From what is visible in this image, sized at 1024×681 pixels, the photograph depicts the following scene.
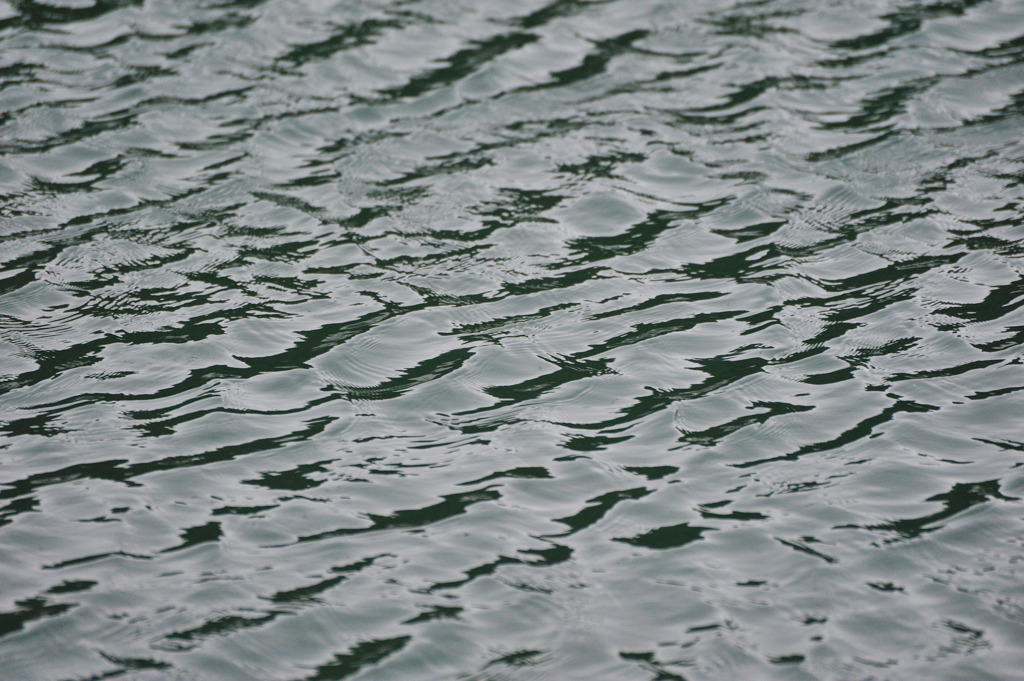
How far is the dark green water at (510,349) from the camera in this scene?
250 centimetres

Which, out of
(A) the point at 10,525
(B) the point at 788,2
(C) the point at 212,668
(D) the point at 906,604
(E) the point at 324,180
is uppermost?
(B) the point at 788,2

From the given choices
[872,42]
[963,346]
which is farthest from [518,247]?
[872,42]

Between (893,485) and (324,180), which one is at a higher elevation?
(324,180)

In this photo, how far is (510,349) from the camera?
362 centimetres

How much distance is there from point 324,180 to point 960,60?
410 cm

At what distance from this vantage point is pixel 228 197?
4621 millimetres

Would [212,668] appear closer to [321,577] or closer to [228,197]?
[321,577]

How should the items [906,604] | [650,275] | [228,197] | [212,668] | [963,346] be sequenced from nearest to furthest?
[212,668], [906,604], [963,346], [650,275], [228,197]

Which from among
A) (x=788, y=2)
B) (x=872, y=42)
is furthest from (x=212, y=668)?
(x=788, y=2)

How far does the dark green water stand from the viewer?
8.21ft

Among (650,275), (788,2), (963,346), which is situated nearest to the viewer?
(963,346)

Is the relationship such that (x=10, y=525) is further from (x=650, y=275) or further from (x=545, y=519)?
(x=650, y=275)

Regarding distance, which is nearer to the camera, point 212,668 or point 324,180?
point 212,668

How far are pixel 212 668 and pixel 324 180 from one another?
9.88ft
